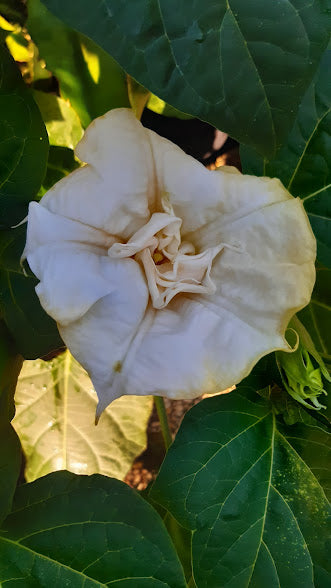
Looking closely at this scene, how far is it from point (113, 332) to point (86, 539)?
0.25 meters

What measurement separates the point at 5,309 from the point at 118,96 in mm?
241

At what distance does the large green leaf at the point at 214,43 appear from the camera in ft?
1.09

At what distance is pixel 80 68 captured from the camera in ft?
1.94

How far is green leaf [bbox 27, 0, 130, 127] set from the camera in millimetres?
562

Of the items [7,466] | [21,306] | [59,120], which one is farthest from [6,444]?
[59,120]

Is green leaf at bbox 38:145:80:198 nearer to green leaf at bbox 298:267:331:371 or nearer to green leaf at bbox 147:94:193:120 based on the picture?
green leaf at bbox 147:94:193:120

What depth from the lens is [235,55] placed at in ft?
1.10

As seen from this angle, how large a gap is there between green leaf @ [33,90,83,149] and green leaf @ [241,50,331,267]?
21 cm

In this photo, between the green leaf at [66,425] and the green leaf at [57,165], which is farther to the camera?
the green leaf at [66,425]

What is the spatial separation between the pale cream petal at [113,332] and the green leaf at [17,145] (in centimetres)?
15

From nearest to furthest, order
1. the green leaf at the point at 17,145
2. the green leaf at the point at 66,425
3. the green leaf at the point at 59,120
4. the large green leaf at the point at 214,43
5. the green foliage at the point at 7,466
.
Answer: the large green leaf at the point at 214,43 < the green leaf at the point at 17,145 < the green foliage at the point at 7,466 < the green leaf at the point at 59,120 < the green leaf at the point at 66,425

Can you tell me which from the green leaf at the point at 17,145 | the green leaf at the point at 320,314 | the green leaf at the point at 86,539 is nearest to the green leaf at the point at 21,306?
the green leaf at the point at 17,145

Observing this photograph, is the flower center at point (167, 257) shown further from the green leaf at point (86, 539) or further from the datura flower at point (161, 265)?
the green leaf at point (86, 539)

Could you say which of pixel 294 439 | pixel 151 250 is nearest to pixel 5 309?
pixel 151 250
